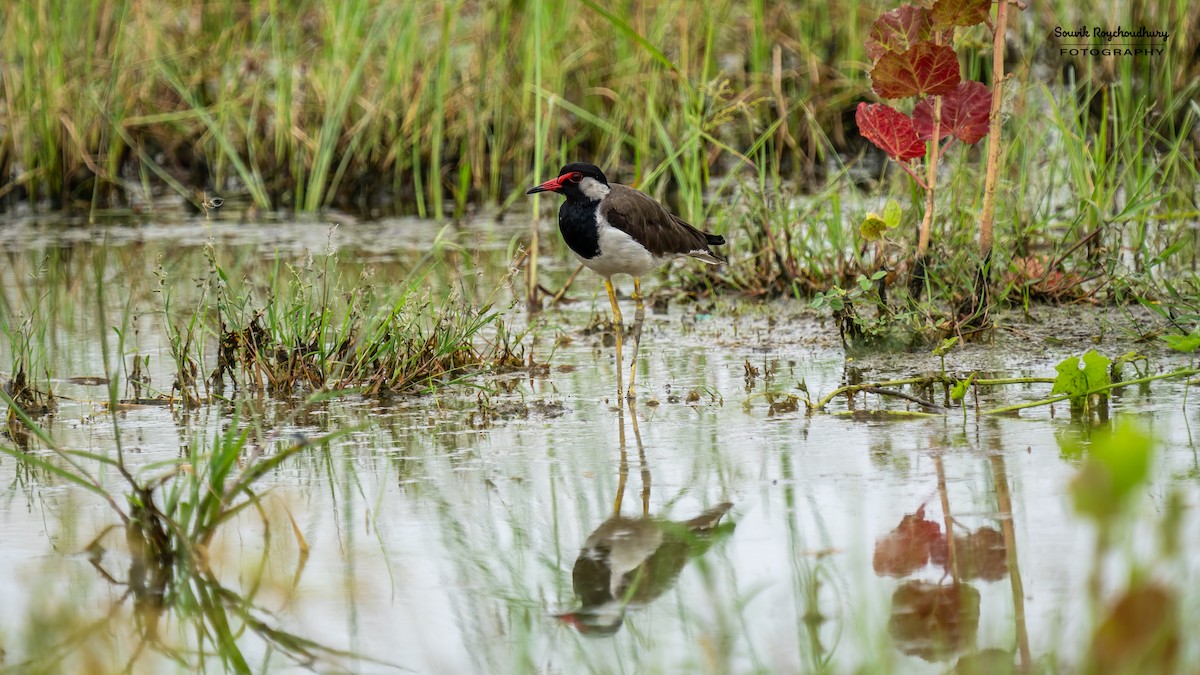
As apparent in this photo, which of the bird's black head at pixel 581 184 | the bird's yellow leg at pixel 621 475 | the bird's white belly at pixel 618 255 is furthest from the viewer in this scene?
the bird's black head at pixel 581 184

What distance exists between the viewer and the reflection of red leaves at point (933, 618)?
281 centimetres

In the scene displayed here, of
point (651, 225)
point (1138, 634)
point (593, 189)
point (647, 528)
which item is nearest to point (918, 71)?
point (651, 225)

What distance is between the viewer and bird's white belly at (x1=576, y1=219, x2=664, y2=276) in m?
5.43

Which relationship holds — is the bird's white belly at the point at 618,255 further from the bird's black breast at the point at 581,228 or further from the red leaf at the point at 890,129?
the red leaf at the point at 890,129

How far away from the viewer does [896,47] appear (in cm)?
503

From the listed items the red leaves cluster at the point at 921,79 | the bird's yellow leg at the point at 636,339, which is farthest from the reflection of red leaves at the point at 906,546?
the red leaves cluster at the point at 921,79

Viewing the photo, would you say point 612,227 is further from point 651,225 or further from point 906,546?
point 906,546

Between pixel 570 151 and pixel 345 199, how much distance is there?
1.49 metres

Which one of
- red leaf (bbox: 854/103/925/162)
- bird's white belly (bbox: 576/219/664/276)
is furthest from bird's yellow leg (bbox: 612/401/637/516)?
red leaf (bbox: 854/103/925/162)

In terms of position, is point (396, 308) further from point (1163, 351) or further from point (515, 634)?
point (1163, 351)

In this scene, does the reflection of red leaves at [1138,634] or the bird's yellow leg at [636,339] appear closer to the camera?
the reflection of red leaves at [1138,634]

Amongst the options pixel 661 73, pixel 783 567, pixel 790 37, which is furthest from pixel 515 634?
pixel 790 37

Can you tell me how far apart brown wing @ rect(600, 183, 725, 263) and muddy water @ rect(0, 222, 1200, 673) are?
1.69 ft

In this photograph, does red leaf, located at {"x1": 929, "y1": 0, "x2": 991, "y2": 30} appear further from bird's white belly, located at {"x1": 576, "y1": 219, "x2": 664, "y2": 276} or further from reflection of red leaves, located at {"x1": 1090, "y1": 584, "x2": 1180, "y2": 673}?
reflection of red leaves, located at {"x1": 1090, "y1": 584, "x2": 1180, "y2": 673}
